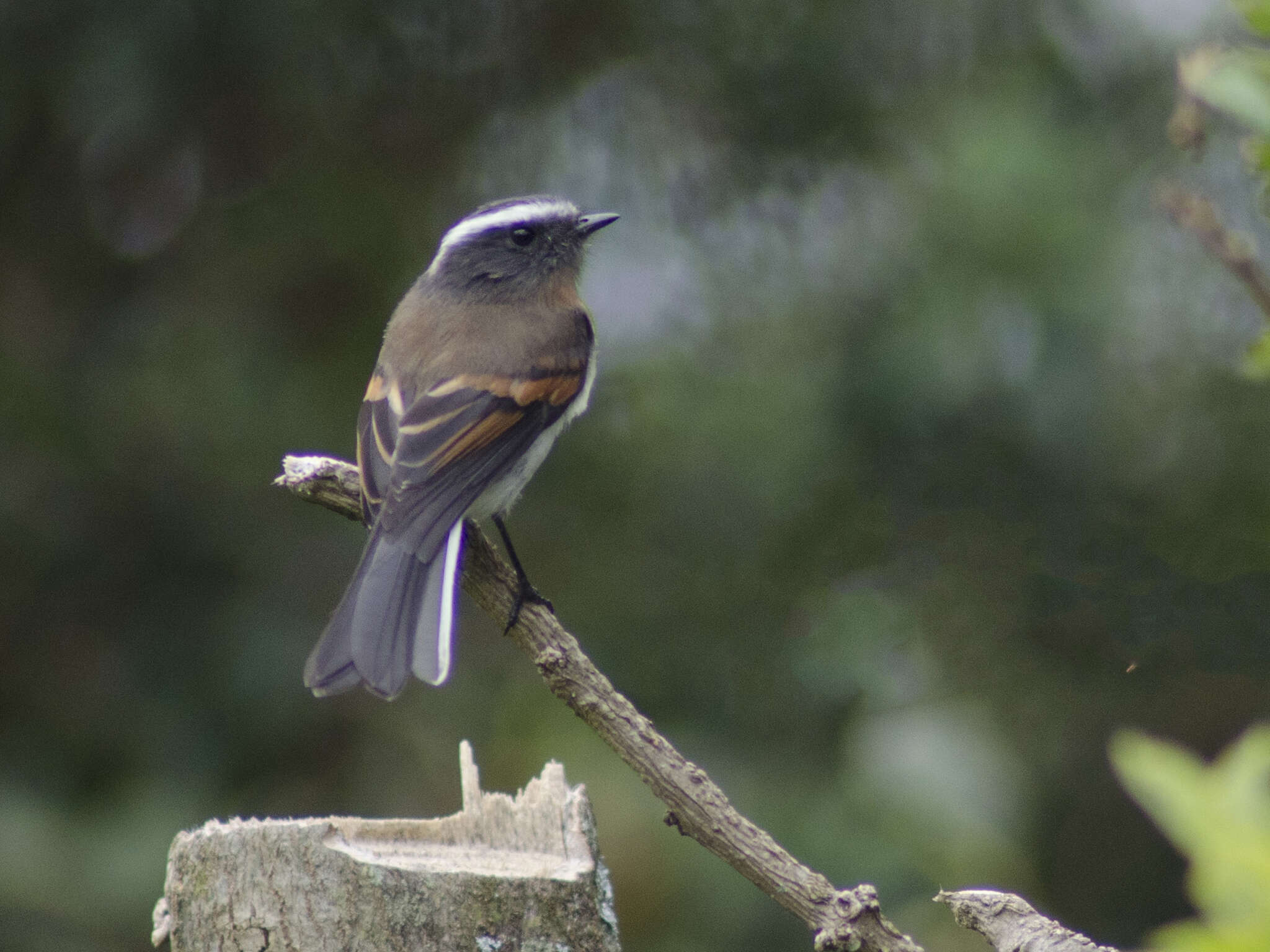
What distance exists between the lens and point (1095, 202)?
13.4 ft

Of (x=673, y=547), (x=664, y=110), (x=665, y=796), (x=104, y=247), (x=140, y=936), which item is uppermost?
(x=664, y=110)

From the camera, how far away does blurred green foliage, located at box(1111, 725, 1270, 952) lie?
2.92 ft

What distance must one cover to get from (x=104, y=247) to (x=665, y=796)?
3601mm

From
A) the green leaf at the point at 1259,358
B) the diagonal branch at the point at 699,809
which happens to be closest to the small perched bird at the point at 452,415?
the diagonal branch at the point at 699,809

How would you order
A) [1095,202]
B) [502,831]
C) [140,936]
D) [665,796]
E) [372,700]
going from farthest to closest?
[372,700] < [1095,202] < [140,936] < [502,831] < [665,796]

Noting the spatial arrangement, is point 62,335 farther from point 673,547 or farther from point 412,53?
point 673,547

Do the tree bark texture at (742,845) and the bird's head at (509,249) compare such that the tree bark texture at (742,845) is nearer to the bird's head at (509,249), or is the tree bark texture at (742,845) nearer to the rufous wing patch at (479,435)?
the rufous wing patch at (479,435)

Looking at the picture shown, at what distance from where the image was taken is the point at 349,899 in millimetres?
1744

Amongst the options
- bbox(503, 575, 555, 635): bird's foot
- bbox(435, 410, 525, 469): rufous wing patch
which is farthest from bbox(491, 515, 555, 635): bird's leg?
bbox(435, 410, 525, 469): rufous wing patch

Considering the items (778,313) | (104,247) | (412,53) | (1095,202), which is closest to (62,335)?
(104,247)

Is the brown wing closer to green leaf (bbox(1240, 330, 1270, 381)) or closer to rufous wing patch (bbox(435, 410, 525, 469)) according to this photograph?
rufous wing patch (bbox(435, 410, 525, 469))

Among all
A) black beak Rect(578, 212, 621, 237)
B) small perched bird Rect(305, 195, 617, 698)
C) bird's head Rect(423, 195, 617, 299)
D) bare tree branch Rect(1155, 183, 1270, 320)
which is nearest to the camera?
bare tree branch Rect(1155, 183, 1270, 320)

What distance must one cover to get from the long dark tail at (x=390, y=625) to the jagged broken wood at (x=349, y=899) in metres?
0.50

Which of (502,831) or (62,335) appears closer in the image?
→ (502,831)
